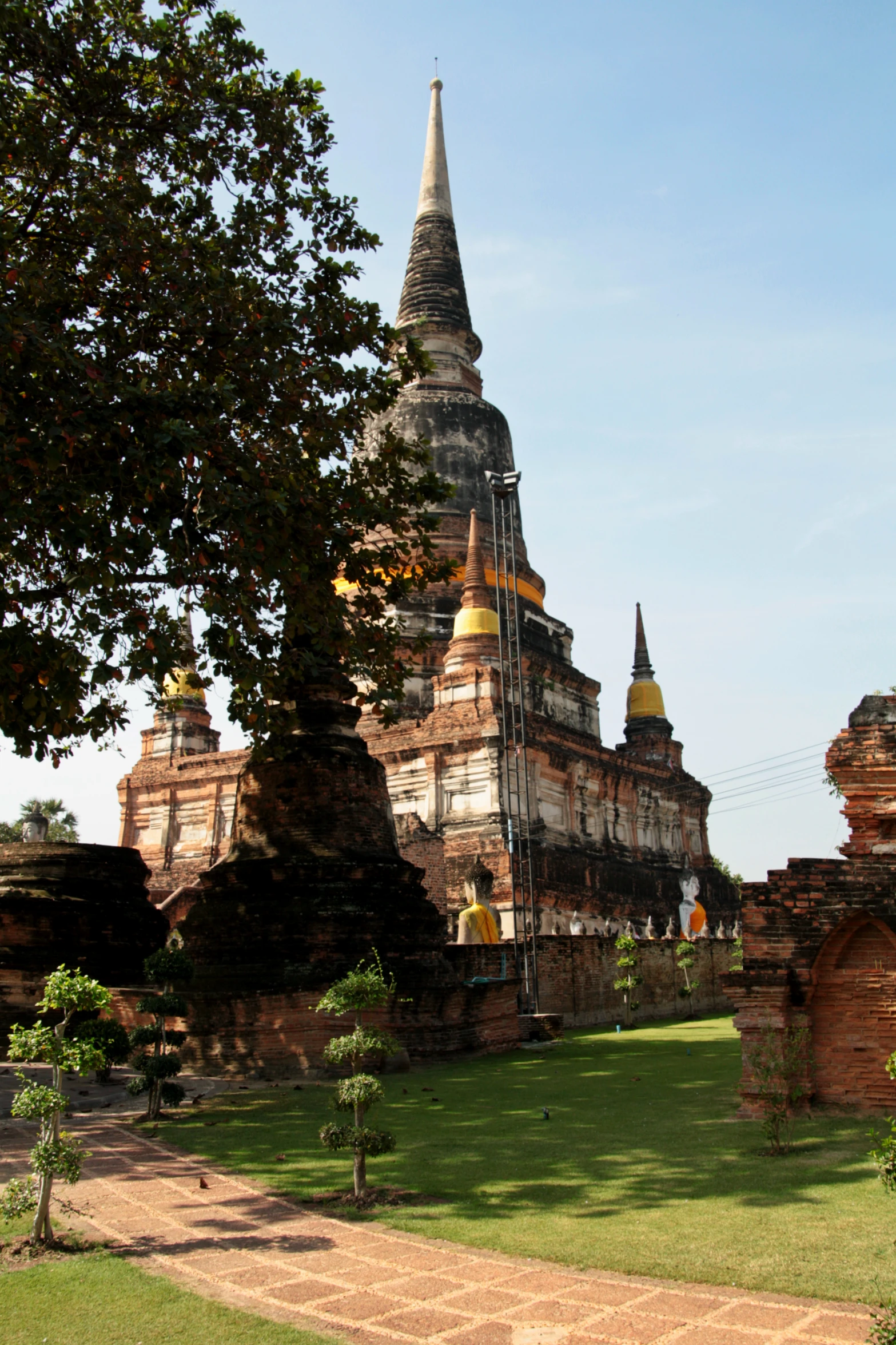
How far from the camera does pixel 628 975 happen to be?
62.1 feet

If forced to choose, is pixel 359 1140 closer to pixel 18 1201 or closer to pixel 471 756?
pixel 18 1201

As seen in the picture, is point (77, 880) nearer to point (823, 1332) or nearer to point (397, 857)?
point (397, 857)

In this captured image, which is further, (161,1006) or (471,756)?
(471,756)

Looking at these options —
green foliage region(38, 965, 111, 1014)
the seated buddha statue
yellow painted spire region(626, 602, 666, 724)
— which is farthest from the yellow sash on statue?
yellow painted spire region(626, 602, 666, 724)

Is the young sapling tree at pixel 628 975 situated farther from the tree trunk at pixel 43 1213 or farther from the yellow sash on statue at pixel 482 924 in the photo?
the tree trunk at pixel 43 1213

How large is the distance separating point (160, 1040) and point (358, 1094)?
12.4 ft

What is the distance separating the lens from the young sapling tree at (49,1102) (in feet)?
16.8

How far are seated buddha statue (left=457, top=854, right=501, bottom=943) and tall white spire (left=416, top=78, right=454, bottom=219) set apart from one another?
100 ft

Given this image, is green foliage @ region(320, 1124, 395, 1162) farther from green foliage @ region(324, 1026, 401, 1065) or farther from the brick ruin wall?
the brick ruin wall

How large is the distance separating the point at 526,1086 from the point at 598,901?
662 inches

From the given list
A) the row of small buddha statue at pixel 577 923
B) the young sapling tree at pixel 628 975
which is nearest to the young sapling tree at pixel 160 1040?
the row of small buddha statue at pixel 577 923

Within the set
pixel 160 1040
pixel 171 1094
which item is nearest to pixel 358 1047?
pixel 171 1094

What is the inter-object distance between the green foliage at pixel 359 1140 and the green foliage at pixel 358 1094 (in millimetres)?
146

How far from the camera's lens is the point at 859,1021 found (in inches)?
307
